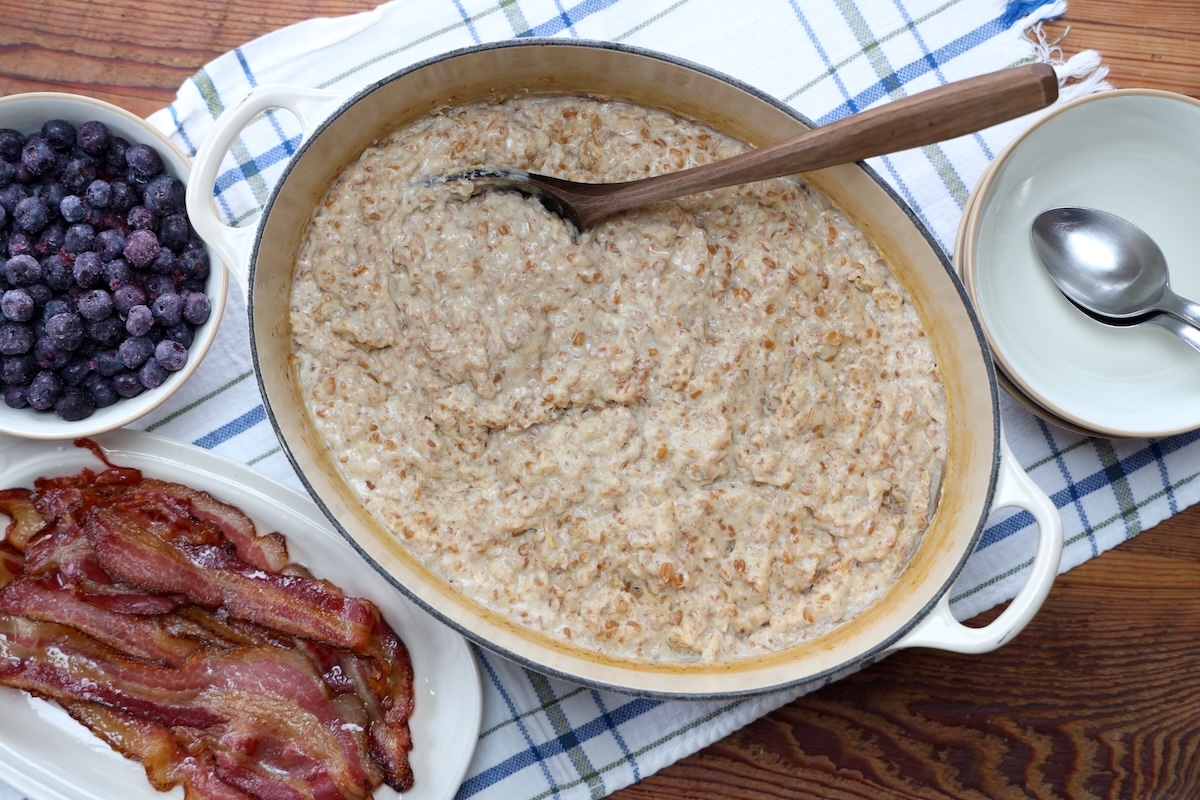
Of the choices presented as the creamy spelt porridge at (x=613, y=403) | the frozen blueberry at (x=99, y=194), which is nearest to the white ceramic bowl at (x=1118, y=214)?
the creamy spelt porridge at (x=613, y=403)

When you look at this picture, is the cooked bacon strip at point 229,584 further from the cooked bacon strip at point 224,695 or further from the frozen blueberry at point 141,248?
the frozen blueberry at point 141,248

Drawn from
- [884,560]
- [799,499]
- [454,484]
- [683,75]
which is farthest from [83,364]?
[884,560]

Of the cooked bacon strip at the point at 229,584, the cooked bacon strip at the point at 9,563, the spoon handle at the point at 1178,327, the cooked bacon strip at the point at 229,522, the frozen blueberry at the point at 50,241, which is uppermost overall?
the spoon handle at the point at 1178,327

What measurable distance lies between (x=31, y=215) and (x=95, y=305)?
0.24 meters

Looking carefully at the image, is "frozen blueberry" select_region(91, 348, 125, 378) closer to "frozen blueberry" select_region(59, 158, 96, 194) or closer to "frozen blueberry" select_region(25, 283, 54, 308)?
Result: "frozen blueberry" select_region(25, 283, 54, 308)

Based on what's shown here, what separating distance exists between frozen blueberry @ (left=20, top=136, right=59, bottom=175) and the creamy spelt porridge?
1.94 ft

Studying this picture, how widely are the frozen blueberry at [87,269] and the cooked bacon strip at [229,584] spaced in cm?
50

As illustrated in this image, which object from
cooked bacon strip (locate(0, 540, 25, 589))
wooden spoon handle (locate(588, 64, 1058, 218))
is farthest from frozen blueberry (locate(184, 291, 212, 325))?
A: wooden spoon handle (locate(588, 64, 1058, 218))

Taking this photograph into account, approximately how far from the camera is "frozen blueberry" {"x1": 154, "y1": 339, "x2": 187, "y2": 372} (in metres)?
1.86

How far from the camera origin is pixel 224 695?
6.51 ft

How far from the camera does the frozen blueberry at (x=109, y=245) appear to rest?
1879 mm

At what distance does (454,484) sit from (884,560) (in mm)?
916

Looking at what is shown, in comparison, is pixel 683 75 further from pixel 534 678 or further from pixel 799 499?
pixel 534 678

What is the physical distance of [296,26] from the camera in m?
2.08
